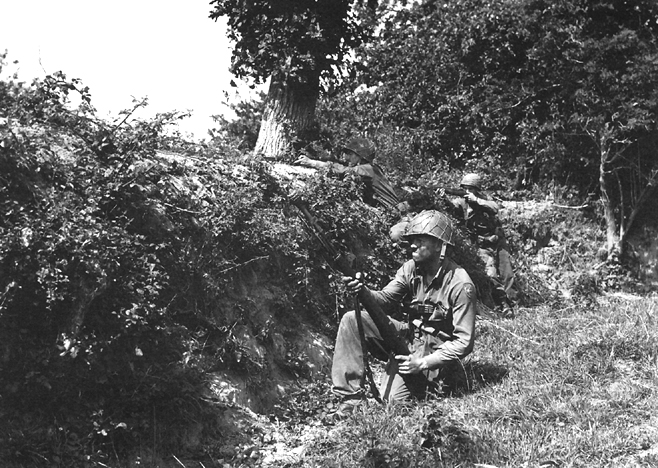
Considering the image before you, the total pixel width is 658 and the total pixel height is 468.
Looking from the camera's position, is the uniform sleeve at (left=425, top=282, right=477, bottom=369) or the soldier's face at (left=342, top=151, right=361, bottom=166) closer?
the uniform sleeve at (left=425, top=282, right=477, bottom=369)

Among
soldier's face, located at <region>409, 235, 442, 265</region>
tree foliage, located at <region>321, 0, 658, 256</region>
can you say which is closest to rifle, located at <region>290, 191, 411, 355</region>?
soldier's face, located at <region>409, 235, 442, 265</region>

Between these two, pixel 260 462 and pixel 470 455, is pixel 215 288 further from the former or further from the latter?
pixel 470 455

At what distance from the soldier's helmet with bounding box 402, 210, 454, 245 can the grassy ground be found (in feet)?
4.37

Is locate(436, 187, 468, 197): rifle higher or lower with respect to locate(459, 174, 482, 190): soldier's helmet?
lower

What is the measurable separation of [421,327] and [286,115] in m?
6.13

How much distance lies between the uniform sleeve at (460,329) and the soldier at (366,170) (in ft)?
12.7

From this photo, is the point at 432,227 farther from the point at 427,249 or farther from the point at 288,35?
the point at 288,35

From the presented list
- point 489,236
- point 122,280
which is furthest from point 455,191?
point 122,280

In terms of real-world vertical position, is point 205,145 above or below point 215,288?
above

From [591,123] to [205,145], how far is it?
7.60 m

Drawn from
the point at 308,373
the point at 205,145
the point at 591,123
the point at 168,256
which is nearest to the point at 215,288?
the point at 168,256

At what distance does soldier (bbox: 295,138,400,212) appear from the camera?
10.9 m

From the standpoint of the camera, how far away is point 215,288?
782 centimetres

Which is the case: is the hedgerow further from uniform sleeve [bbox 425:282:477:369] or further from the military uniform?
the military uniform
